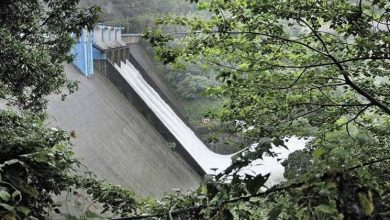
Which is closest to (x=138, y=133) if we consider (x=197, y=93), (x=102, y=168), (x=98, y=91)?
(x=98, y=91)

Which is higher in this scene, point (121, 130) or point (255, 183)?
point (121, 130)

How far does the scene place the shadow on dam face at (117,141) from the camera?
30.1ft

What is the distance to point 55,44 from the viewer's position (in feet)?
17.0

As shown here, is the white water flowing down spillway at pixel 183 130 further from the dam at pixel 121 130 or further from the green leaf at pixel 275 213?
the green leaf at pixel 275 213

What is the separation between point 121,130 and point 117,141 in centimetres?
90

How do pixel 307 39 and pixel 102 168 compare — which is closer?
pixel 307 39

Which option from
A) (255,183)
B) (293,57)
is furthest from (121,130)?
(255,183)

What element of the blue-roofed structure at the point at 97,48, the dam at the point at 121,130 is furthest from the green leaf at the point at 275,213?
the blue-roofed structure at the point at 97,48

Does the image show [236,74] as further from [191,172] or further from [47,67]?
[191,172]

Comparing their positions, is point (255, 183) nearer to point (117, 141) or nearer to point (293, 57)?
point (293, 57)

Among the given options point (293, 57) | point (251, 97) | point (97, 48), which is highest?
point (97, 48)

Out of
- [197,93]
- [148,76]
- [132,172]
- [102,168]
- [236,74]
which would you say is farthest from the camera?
[197,93]

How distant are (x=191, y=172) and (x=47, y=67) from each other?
28.9 ft

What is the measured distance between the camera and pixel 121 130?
38.3ft
